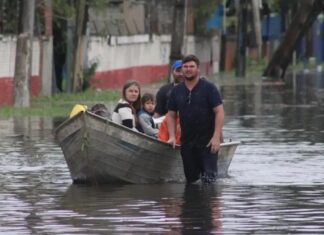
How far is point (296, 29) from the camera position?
180ft

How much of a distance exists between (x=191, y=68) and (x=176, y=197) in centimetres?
167

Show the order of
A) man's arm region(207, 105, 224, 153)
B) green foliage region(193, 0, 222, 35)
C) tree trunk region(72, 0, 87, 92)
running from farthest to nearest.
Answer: green foliage region(193, 0, 222, 35)
tree trunk region(72, 0, 87, 92)
man's arm region(207, 105, 224, 153)

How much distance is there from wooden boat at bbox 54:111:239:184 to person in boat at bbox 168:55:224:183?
34 cm

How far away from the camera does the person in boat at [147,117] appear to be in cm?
1772

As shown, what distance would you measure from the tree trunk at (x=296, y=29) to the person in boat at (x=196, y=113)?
37290 mm

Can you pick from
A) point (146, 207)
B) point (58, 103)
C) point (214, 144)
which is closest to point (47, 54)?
point (58, 103)

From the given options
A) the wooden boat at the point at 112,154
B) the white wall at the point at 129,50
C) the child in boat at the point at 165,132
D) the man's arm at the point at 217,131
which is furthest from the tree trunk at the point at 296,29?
the man's arm at the point at 217,131

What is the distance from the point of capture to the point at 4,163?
20188 millimetres

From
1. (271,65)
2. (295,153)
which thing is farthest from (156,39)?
(295,153)

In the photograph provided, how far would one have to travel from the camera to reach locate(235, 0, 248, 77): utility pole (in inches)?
2435

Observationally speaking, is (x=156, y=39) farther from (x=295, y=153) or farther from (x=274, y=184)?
(x=274, y=184)

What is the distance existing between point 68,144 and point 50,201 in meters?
1.76

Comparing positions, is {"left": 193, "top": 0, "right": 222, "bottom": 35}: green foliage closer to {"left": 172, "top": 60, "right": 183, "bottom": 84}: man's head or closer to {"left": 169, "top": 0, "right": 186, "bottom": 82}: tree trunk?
{"left": 169, "top": 0, "right": 186, "bottom": 82}: tree trunk

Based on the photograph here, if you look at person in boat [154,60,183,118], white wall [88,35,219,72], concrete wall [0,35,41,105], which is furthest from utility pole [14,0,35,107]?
person in boat [154,60,183,118]
